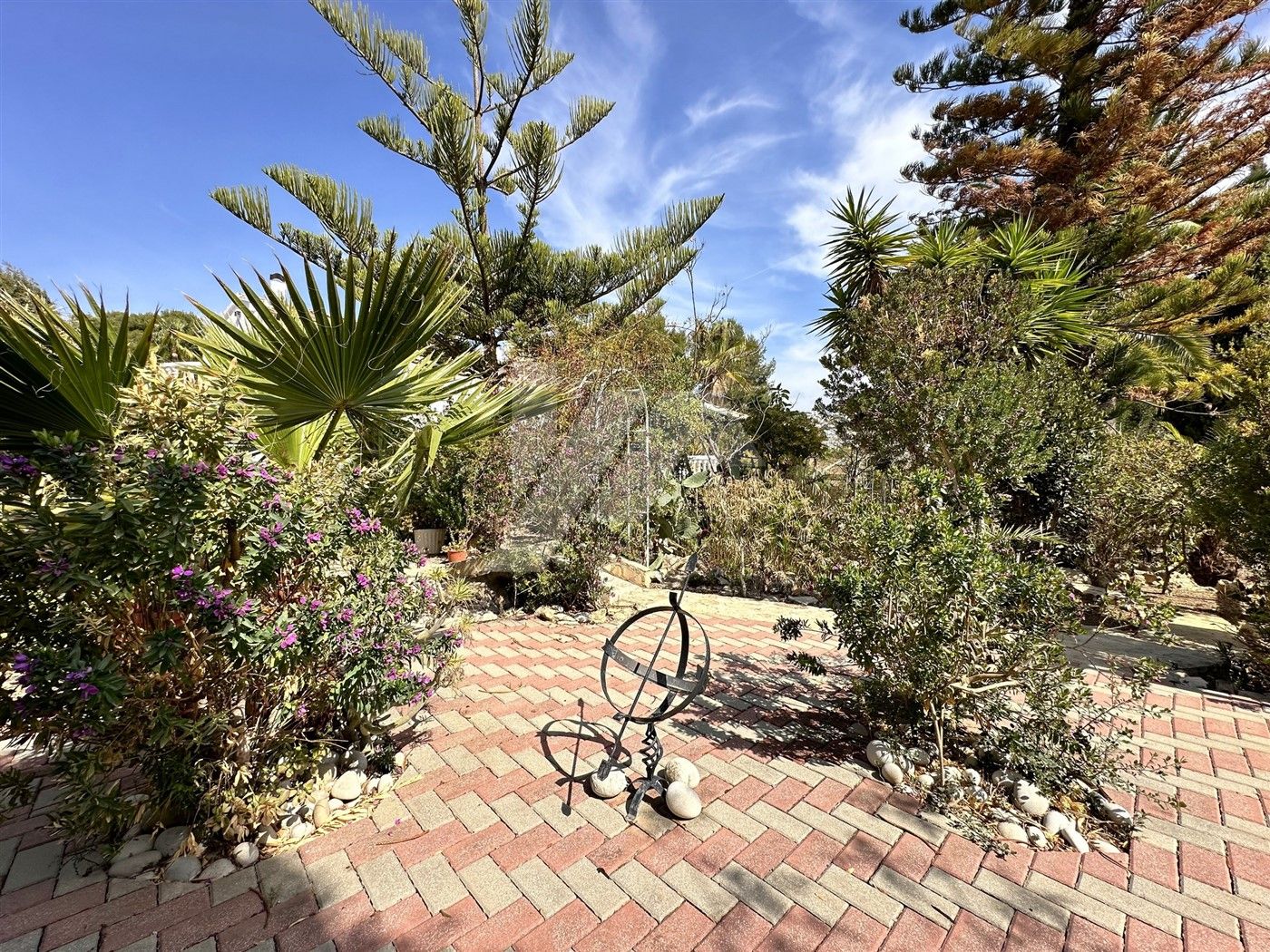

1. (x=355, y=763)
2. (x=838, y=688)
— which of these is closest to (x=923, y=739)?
(x=838, y=688)

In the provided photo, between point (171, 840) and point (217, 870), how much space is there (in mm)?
252

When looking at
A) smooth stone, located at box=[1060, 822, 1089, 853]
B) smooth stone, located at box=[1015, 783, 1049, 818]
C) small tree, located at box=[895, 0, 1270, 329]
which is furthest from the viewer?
small tree, located at box=[895, 0, 1270, 329]

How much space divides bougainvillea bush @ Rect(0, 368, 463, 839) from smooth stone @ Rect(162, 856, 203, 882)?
10 centimetres

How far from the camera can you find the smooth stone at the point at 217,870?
5.12 feet

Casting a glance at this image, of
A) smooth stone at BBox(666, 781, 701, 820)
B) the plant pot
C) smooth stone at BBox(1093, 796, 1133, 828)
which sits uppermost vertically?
the plant pot

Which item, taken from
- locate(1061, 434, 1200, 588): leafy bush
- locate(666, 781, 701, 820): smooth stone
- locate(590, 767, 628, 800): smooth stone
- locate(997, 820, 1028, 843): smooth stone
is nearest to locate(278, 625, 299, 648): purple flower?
locate(590, 767, 628, 800): smooth stone

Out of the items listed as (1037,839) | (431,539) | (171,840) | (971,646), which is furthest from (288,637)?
(431,539)

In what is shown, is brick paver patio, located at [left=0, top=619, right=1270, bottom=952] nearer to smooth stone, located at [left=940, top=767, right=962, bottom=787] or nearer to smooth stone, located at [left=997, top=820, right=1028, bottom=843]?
smooth stone, located at [left=997, top=820, right=1028, bottom=843]

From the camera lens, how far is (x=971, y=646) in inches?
78.5

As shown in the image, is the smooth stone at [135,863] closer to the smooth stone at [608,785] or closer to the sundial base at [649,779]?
the smooth stone at [608,785]

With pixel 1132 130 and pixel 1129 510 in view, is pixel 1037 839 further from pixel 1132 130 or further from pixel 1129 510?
pixel 1132 130

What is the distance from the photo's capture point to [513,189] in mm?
7879

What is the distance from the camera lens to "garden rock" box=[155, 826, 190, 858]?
1640mm

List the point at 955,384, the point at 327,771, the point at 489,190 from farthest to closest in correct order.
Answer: the point at 489,190, the point at 955,384, the point at 327,771
